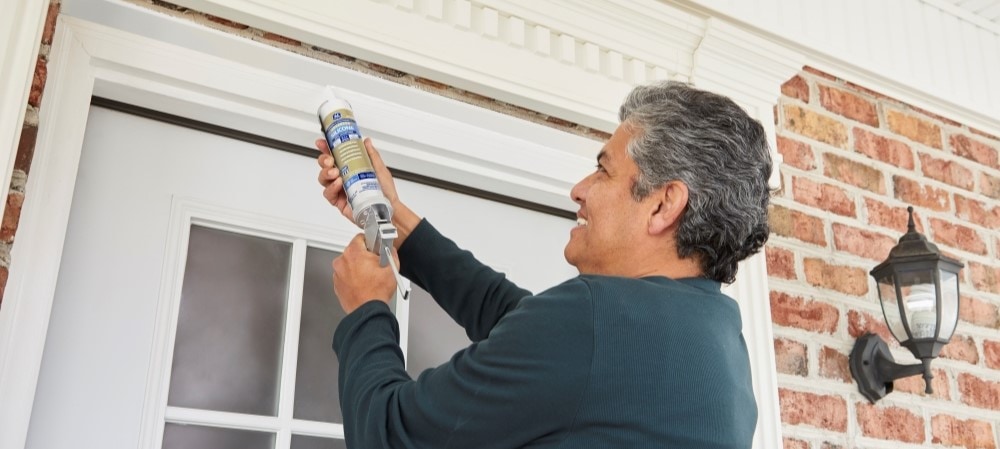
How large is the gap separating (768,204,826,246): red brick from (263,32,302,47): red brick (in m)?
0.95

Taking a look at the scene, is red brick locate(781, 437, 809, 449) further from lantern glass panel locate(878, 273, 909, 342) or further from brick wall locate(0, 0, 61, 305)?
brick wall locate(0, 0, 61, 305)

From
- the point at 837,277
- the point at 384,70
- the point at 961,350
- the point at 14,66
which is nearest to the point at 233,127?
the point at 384,70

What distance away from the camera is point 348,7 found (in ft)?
4.93

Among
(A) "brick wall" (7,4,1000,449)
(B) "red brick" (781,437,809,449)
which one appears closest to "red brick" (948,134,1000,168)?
(A) "brick wall" (7,4,1000,449)

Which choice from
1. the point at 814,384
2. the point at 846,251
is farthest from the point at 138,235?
the point at 846,251

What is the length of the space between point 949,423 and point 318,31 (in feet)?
4.74

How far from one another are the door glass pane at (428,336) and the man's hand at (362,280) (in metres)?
0.50

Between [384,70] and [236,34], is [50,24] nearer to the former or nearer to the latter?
[236,34]

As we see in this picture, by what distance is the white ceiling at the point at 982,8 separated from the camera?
2262 millimetres

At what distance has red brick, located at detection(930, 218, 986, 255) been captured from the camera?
82.5 inches

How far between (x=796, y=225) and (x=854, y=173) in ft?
0.74

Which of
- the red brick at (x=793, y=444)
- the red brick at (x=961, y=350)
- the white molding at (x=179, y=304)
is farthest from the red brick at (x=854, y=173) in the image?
the white molding at (x=179, y=304)

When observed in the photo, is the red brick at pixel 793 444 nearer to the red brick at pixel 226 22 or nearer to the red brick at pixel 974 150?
the red brick at pixel 974 150

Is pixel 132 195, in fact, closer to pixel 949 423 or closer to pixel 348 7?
pixel 348 7
